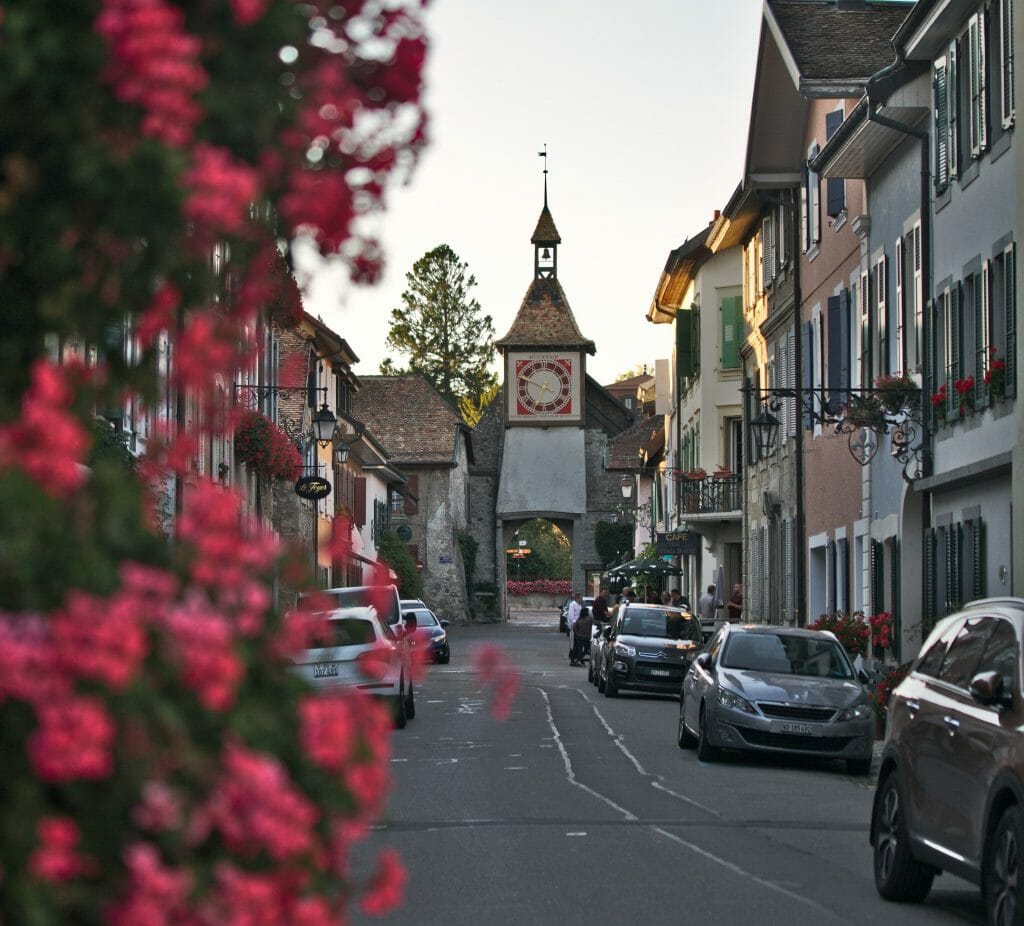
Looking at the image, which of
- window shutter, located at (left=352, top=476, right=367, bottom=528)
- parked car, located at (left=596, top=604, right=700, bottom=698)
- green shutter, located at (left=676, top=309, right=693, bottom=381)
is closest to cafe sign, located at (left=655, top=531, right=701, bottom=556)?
green shutter, located at (left=676, top=309, right=693, bottom=381)

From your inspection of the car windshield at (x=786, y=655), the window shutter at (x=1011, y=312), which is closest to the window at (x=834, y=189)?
the window shutter at (x=1011, y=312)

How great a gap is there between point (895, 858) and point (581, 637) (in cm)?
3867

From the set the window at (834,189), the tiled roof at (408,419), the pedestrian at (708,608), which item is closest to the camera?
Answer: the window at (834,189)

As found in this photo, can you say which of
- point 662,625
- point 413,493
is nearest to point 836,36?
point 662,625

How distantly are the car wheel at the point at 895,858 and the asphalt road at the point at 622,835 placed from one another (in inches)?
4.7

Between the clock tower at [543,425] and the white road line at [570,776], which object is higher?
the clock tower at [543,425]

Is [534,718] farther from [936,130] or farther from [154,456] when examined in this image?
[154,456]

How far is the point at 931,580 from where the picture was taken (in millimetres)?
25000

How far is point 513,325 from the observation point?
95.3m

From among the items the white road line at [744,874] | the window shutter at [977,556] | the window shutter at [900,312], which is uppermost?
the window shutter at [900,312]

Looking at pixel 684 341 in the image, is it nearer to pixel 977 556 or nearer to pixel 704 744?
pixel 977 556

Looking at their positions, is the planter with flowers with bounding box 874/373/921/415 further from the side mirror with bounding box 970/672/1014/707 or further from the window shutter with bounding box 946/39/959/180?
the side mirror with bounding box 970/672/1014/707

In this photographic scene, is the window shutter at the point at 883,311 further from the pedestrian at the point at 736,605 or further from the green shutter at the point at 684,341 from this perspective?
the green shutter at the point at 684,341

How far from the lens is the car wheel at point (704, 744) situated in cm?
2031
